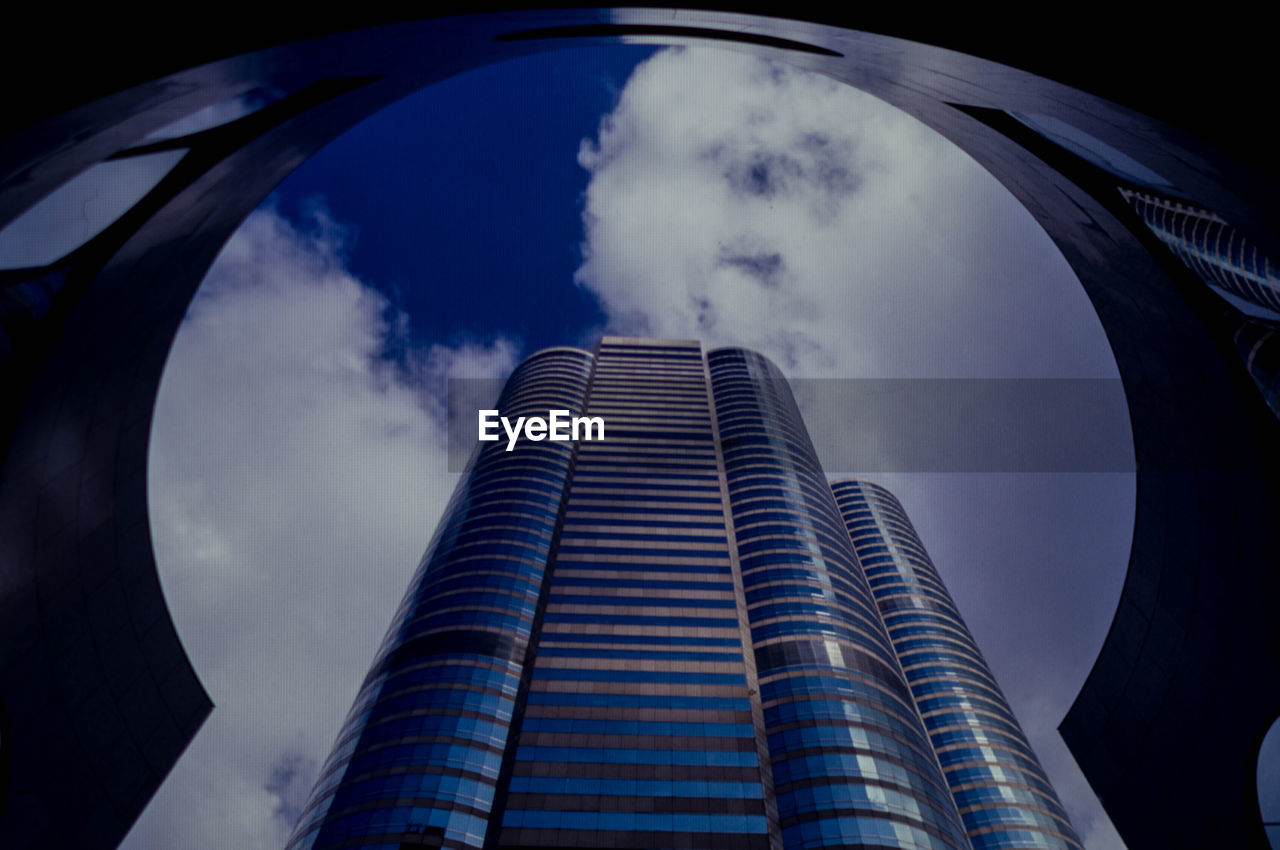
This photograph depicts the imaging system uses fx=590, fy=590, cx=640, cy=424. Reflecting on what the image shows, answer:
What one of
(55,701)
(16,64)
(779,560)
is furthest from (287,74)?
(779,560)

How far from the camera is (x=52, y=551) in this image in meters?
8.32

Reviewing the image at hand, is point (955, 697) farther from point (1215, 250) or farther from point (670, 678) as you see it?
point (1215, 250)

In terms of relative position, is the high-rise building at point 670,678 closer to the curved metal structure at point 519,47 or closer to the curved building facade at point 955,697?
the curved building facade at point 955,697

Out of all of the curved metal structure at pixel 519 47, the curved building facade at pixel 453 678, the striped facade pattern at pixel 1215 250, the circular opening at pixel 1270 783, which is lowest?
the circular opening at pixel 1270 783

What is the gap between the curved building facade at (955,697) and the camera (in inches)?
2901

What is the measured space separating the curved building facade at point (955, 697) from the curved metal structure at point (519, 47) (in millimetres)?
83290

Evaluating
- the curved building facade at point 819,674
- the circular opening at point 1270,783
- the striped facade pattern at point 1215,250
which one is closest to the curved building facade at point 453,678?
the curved building facade at point 819,674

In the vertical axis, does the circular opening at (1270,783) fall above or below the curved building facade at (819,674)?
below

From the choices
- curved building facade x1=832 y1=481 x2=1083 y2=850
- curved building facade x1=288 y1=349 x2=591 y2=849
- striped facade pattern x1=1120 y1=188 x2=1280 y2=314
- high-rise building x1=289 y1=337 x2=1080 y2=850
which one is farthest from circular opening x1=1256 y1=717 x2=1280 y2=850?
curved building facade x1=832 y1=481 x2=1083 y2=850

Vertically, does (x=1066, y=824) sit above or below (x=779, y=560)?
below

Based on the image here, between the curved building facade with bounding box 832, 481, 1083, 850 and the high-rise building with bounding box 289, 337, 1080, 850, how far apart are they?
0.38 meters

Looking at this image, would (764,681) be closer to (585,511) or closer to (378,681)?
(585,511)

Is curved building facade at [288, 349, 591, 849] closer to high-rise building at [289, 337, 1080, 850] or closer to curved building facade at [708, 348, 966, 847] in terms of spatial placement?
high-rise building at [289, 337, 1080, 850]

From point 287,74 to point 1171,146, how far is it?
37.0 feet
